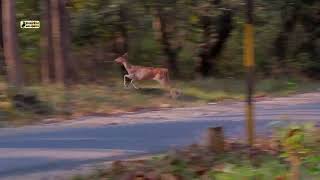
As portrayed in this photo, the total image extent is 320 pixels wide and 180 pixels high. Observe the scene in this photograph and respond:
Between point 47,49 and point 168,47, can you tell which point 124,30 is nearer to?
point 168,47

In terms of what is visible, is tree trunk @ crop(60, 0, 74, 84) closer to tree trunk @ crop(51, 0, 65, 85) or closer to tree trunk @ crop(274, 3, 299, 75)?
tree trunk @ crop(51, 0, 65, 85)

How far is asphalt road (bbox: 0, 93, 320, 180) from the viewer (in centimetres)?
1149

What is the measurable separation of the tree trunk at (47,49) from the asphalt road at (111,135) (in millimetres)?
4796

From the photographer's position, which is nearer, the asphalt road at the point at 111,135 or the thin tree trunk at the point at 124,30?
the asphalt road at the point at 111,135

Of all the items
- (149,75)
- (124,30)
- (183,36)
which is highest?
(124,30)

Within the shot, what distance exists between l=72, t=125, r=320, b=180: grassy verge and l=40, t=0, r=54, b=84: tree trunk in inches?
493

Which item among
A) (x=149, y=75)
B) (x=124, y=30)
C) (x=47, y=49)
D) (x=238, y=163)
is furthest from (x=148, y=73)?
(x=238, y=163)

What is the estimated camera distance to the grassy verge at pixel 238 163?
23.9ft

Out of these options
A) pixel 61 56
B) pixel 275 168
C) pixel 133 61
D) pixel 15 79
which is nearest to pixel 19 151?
pixel 275 168

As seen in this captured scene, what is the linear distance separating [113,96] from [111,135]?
6992mm

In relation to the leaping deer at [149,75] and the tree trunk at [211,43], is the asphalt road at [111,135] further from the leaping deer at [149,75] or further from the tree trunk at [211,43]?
the tree trunk at [211,43]

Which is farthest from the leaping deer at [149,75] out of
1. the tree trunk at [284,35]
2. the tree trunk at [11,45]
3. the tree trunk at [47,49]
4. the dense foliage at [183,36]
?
the tree trunk at [284,35]

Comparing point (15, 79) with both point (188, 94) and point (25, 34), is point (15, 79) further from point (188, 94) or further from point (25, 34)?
point (25, 34)

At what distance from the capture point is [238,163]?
31.8 ft
